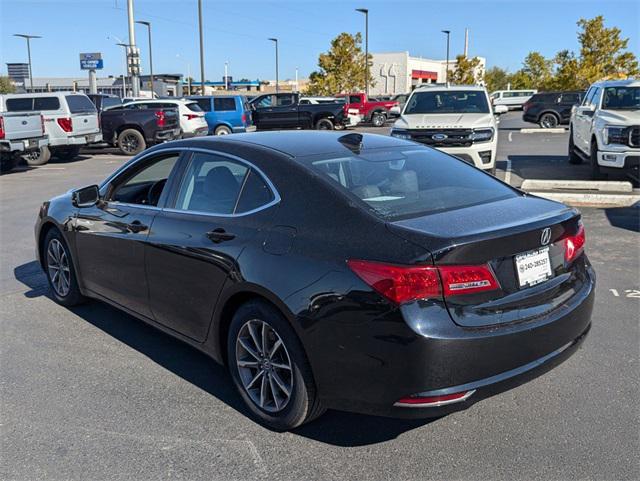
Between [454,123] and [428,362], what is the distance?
8829mm

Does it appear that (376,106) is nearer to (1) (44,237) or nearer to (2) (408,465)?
(1) (44,237)

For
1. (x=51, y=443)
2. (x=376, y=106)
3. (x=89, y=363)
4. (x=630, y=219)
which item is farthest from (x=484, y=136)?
(x=376, y=106)

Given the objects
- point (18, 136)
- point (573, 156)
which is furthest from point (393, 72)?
point (18, 136)

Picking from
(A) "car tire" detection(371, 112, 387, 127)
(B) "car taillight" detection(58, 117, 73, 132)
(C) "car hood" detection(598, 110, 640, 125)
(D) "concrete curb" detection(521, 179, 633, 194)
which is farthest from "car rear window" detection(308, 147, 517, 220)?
(A) "car tire" detection(371, 112, 387, 127)

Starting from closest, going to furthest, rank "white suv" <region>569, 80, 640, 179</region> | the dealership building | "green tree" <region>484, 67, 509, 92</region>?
"white suv" <region>569, 80, 640, 179</region> → the dealership building → "green tree" <region>484, 67, 509, 92</region>

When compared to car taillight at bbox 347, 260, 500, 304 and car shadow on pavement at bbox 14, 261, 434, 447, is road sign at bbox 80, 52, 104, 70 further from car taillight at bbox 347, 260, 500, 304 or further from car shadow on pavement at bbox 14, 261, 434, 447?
car taillight at bbox 347, 260, 500, 304

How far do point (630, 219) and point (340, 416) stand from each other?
22.9 feet

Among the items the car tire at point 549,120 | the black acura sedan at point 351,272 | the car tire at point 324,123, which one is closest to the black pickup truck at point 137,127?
the car tire at point 324,123

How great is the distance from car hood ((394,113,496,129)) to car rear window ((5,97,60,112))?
38.4 ft

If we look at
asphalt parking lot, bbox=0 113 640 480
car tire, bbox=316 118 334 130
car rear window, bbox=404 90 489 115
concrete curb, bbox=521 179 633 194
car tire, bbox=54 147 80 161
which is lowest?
asphalt parking lot, bbox=0 113 640 480

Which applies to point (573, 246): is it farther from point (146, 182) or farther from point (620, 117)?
point (620, 117)

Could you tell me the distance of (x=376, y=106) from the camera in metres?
35.3

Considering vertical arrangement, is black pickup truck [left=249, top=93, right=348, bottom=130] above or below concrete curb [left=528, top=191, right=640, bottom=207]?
above

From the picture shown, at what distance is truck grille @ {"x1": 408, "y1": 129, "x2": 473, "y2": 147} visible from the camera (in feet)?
35.7
